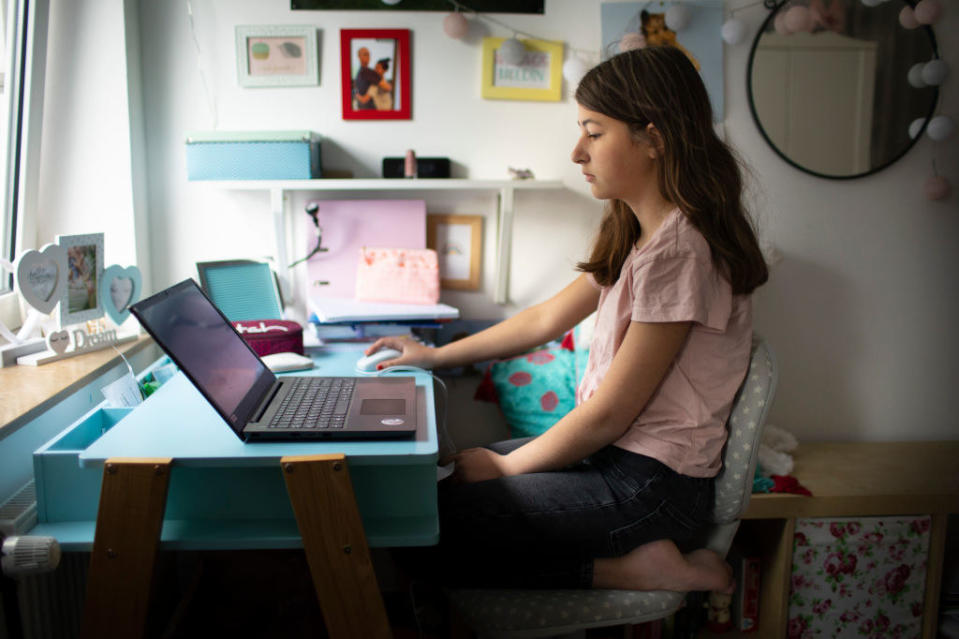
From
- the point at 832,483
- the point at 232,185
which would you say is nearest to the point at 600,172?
the point at 232,185

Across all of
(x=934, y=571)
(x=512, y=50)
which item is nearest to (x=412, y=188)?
(x=512, y=50)

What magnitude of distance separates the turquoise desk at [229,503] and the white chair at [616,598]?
0.22 meters

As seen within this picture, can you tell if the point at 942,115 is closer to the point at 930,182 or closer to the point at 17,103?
the point at 930,182

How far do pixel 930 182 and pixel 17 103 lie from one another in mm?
2306

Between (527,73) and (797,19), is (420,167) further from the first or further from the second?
(797,19)

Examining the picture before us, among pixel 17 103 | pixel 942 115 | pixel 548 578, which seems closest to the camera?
pixel 548 578

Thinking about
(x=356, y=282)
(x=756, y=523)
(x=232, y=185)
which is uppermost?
(x=232, y=185)

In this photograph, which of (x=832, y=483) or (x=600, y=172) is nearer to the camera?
(x=600, y=172)

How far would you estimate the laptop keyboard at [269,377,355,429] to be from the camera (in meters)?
1.11

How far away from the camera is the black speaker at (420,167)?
1.92m

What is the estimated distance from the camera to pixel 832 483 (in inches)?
73.0

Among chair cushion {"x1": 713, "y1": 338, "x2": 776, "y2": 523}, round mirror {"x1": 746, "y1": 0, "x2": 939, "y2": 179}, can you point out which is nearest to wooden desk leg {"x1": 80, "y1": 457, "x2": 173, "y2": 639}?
chair cushion {"x1": 713, "y1": 338, "x2": 776, "y2": 523}

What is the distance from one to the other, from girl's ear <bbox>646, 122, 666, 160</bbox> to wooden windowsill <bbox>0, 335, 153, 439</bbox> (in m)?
1.11

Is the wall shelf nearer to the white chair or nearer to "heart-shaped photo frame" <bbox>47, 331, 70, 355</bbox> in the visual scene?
"heart-shaped photo frame" <bbox>47, 331, 70, 355</bbox>
